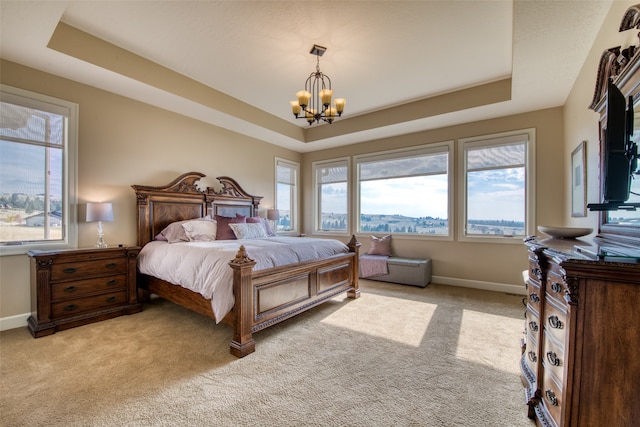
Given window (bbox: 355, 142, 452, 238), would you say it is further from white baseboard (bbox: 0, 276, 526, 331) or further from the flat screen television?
the flat screen television

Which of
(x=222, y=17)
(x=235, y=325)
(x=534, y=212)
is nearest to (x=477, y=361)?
(x=235, y=325)

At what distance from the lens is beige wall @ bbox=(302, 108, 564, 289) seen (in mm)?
3902

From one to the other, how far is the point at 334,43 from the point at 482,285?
164 inches

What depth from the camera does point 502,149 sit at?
4328mm

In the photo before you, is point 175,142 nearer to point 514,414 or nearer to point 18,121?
point 18,121

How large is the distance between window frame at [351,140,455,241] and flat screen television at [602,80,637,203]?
3.37 m

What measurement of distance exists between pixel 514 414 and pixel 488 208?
3.44 meters

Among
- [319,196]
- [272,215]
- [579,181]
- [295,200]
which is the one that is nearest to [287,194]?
[295,200]

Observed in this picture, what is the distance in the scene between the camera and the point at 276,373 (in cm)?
208

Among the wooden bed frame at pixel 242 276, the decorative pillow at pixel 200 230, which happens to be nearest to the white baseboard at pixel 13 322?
the wooden bed frame at pixel 242 276

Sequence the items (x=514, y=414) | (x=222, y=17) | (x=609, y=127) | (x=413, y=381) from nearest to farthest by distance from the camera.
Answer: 1. (x=609, y=127)
2. (x=514, y=414)
3. (x=413, y=381)
4. (x=222, y=17)

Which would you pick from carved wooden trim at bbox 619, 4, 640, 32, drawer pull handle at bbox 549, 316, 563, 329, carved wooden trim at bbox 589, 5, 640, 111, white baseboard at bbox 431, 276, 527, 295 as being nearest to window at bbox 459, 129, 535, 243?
white baseboard at bbox 431, 276, 527, 295

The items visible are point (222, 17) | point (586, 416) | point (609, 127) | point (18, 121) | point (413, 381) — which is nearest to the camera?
point (586, 416)

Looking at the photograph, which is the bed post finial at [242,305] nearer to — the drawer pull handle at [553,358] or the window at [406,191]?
the drawer pull handle at [553,358]
